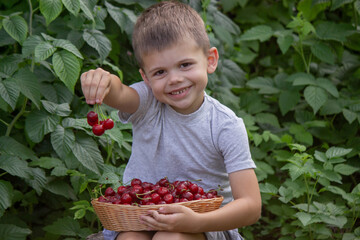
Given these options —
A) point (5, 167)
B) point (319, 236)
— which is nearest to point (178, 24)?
point (5, 167)

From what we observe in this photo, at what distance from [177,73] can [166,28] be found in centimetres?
17

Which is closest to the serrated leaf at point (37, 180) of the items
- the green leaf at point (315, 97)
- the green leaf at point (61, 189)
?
the green leaf at point (61, 189)

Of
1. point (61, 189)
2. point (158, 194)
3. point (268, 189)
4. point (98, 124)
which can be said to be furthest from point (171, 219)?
point (268, 189)

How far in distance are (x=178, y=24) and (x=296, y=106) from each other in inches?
86.8

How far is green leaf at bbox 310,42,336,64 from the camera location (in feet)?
12.0

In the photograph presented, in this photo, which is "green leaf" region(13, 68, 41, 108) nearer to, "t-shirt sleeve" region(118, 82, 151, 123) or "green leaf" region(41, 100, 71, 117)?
"green leaf" region(41, 100, 71, 117)

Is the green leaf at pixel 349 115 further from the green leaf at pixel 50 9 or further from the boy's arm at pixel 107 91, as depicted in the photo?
the green leaf at pixel 50 9

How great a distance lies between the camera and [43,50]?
7.93 feet

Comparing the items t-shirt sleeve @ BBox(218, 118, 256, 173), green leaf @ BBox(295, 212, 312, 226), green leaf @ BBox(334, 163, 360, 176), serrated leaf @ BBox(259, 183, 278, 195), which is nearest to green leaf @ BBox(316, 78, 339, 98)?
green leaf @ BBox(334, 163, 360, 176)

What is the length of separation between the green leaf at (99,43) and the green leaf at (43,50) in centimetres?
28

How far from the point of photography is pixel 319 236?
3.01 m

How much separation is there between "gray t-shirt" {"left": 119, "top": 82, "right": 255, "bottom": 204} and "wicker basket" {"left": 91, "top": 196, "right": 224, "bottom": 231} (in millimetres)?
248

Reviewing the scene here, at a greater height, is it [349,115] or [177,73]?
[177,73]

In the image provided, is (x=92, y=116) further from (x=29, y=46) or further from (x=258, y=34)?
(x=258, y=34)
